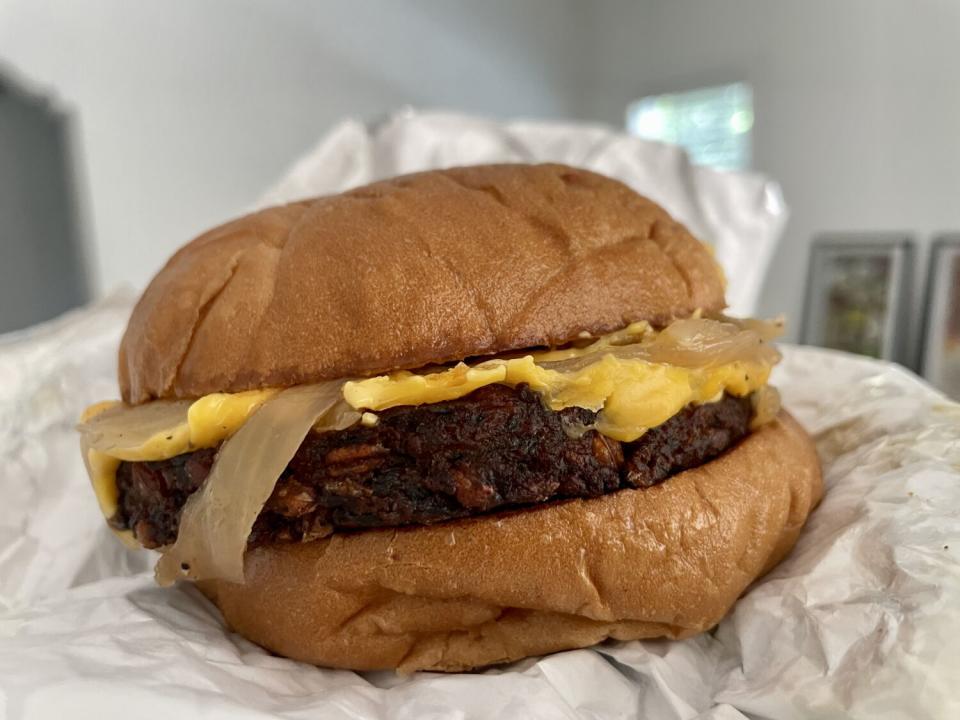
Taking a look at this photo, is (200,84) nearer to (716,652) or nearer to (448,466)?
(448,466)

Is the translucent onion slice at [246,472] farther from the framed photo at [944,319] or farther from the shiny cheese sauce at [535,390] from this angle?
the framed photo at [944,319]

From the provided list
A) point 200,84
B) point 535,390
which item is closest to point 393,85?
point 200,84

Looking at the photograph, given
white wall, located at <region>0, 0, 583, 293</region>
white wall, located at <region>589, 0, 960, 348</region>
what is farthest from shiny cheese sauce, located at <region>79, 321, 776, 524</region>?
white wall, located at <region>589, 0, 960, 348</region>

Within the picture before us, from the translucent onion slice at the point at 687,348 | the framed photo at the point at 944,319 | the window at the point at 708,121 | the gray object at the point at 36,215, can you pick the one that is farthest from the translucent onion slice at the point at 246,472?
the window at the point at 708,121

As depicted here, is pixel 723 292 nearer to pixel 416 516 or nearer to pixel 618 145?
pixel 416 516

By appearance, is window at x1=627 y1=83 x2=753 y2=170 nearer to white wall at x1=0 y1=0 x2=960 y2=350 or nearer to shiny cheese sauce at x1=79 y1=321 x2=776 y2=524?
white wall at x1=0 y1=0 x2=960 y2=350

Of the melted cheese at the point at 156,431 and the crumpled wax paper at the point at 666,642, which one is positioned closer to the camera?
the crumpled wax paper at the point at 666,642

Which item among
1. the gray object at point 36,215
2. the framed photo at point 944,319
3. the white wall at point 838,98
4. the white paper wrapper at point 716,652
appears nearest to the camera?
the white paper wrapper at point 716,652
